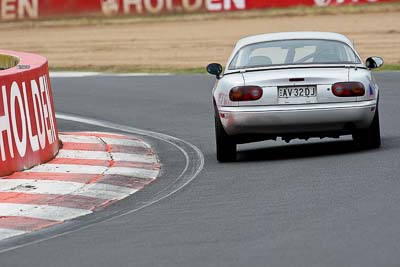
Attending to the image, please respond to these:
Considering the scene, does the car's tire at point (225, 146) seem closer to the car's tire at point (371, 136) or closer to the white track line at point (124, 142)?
the car's tire at point (371, 136)

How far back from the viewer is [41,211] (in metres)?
10.9

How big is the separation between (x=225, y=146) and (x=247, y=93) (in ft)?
2.20

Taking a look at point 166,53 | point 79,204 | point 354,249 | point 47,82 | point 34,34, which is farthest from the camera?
point 34,34

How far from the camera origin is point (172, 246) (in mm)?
8750

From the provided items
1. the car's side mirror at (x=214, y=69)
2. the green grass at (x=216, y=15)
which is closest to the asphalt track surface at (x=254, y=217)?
the car's side mirror at (x=214, y=69)

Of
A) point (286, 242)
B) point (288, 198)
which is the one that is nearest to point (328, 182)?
point (288, 198)

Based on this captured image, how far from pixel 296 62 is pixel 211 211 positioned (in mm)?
3695

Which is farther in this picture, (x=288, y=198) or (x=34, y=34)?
(x=34, y=34)

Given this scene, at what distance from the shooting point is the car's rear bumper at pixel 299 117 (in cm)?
1303

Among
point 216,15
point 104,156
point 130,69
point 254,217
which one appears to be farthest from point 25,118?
point 216,15

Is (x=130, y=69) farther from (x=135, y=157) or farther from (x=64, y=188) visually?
(x=64, y=188)

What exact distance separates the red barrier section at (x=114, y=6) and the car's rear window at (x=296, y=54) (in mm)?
24513

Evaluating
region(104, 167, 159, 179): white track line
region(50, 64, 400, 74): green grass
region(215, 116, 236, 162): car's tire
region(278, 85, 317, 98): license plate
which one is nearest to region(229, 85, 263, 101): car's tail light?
region(278, 85, 317, 98): license plate

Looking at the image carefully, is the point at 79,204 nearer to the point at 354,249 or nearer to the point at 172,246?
the point at 172,246
